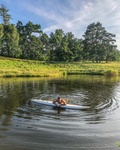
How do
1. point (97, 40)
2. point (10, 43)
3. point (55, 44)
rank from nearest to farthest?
point (10, 43) → point (55, 44) → point (97, 40)

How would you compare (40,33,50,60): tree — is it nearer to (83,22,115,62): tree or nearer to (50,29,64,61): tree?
(50,29,64,61): tree

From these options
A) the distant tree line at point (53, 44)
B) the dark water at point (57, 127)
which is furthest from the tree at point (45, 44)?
the dark water at point (57, 127)

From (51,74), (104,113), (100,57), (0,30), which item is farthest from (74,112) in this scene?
(100,57)

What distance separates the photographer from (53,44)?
97.9 metres

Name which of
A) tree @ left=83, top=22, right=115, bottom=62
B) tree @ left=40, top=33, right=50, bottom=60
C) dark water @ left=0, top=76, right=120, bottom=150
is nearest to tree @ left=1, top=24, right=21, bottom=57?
tree @ left=40, top=33, right=50, bottom=60

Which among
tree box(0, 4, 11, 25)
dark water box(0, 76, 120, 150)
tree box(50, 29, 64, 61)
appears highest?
tree box(0, 4, 11, 25)

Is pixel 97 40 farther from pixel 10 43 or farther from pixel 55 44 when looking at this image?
pixel 10 43

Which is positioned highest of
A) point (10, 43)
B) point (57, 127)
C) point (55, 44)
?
point (55, 44)

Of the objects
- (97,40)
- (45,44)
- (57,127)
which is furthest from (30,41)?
(57,127)

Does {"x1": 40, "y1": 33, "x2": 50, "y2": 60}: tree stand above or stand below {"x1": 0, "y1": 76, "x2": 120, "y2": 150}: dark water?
above

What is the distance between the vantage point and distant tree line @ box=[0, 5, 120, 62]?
296ft

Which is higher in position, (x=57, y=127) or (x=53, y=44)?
(x=53, y=44)

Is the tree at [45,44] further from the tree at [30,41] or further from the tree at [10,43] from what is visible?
the tree at [10,43]

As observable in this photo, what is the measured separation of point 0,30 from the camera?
85.7 meters
